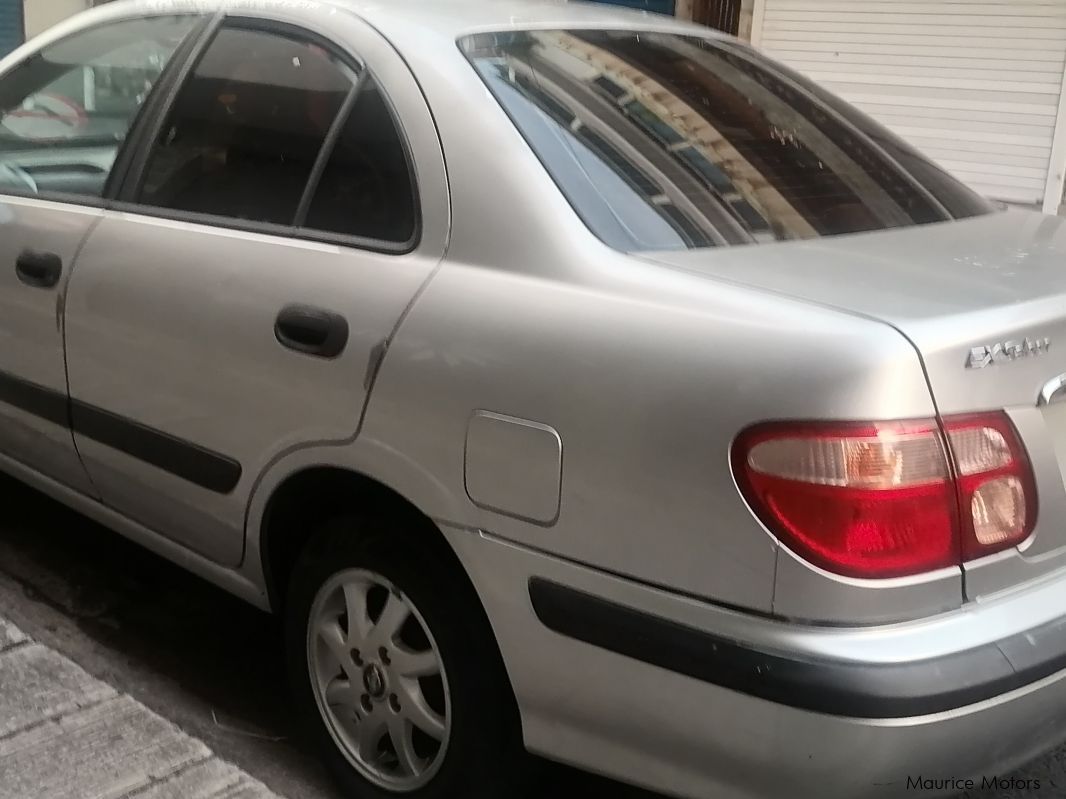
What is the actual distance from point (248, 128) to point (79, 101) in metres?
0.89

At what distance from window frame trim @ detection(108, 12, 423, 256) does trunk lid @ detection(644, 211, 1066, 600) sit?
0.56m

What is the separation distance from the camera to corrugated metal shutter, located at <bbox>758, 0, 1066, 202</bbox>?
6.53 meters

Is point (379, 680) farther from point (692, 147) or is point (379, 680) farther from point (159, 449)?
point (692, 147)

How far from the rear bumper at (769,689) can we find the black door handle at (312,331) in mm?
499

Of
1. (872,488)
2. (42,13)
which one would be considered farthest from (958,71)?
(42,13)

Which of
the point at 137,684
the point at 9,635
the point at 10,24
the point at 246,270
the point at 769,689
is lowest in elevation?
the point at 137,684

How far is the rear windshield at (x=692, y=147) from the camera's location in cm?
204

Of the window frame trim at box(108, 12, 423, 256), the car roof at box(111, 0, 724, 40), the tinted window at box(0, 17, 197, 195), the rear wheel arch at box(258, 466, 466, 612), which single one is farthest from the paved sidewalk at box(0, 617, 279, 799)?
the car roof at box(111, 0, 724, 40)

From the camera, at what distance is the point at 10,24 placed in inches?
401

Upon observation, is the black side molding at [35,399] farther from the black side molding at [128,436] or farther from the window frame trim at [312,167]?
the window frame trim at [312,167]

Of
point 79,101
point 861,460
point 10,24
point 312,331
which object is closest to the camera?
point 861,460

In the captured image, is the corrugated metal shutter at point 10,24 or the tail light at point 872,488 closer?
the tail light at point 872,488
